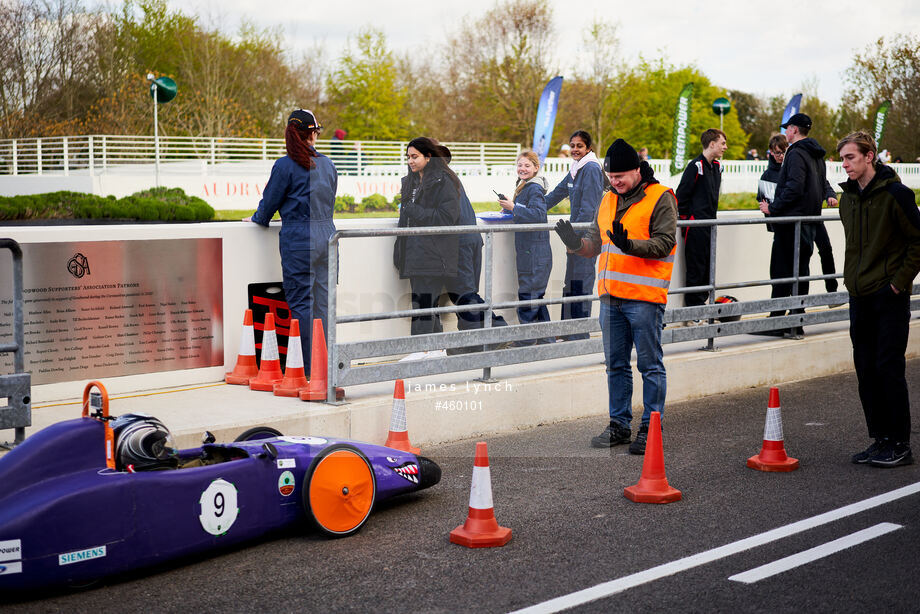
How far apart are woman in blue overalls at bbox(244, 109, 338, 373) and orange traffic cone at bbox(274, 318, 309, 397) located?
561 mm

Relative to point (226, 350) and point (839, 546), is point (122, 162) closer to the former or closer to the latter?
point (226, 350)

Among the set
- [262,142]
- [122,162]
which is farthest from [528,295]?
[262,142]

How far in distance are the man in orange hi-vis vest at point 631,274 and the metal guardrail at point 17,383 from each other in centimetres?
361

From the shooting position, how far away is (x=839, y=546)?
5207 mm

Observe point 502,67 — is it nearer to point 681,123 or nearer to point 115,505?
point 681,123

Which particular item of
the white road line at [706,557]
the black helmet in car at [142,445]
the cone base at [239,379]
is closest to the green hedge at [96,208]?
the cone base at [239,379]

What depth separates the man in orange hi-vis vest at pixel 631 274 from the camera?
7.02 meters

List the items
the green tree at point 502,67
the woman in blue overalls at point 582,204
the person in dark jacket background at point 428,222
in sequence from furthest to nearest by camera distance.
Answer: the green tree at point 502,67 → the woman in blue overalls at point 582,204 → the person in dark jacket background at point 428,222

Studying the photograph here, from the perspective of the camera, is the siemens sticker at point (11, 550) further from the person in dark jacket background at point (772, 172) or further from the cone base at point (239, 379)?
the person in dark jacket background at point (772, 172)

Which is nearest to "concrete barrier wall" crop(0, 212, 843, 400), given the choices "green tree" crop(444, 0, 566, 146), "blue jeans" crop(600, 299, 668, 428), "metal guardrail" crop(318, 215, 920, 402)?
"metal guardrail" crop(318, 215, 920, 402)

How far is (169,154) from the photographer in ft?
139

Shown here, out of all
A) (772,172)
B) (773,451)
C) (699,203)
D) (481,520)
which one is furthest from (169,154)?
(481,520)

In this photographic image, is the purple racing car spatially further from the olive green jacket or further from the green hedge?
the green hedge

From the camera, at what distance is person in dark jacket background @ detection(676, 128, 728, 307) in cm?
1107
